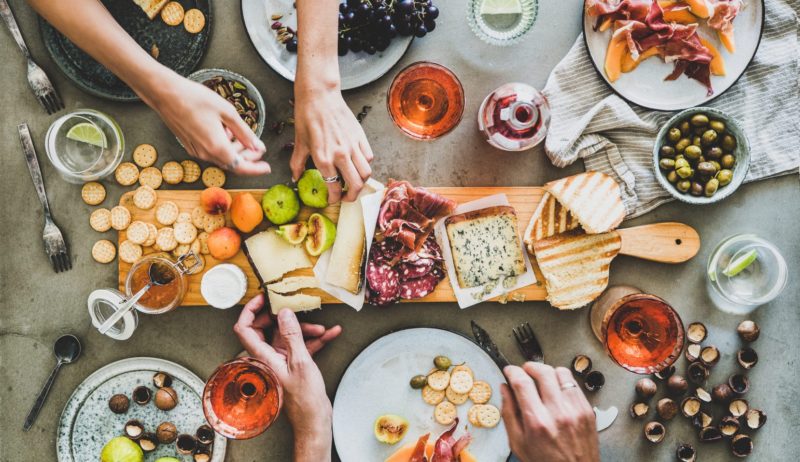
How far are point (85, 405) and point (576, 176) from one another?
1.37m

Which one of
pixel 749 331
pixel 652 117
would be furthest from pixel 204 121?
pixel 749 331

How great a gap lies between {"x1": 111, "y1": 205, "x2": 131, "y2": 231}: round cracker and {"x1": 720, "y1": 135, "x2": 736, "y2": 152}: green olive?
149 cm

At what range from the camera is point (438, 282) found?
149 cm

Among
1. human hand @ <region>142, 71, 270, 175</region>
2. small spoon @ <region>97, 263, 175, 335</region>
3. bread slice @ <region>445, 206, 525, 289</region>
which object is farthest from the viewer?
bread slice @ <region>445, 206, 525, 289</region>

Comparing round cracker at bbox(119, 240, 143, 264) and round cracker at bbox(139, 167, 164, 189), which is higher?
round cracker at bbox(139, 167, 164, 189)

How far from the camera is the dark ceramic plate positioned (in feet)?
4.74

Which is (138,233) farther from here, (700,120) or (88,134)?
(700,120)

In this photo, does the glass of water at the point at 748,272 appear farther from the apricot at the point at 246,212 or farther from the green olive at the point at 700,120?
the apricot at the point at 246,212

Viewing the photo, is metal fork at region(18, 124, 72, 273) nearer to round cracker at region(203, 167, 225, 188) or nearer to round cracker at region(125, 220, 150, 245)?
round cracker at region(125, 220, 150, 245)

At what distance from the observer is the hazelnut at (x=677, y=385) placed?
1.53m

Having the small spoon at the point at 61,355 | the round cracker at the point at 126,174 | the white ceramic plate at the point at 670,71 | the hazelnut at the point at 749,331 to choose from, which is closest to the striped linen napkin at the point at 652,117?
the white ceramic plate at the point at 670,71

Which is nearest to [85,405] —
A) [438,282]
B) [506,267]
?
[438,282]

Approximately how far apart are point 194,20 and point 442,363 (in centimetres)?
105

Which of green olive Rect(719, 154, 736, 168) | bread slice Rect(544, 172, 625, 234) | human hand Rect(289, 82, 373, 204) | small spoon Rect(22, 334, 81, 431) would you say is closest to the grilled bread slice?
bread slice Rect(544, 172, 625, 234)
